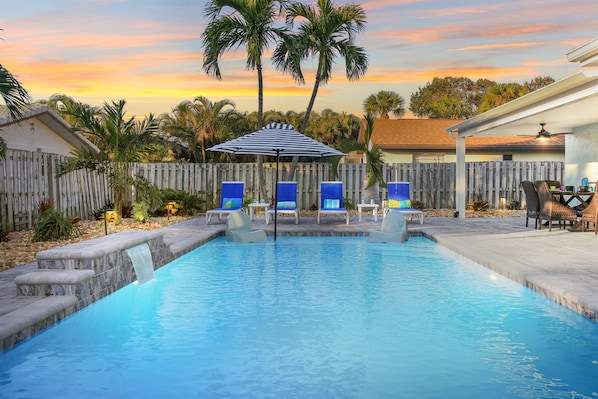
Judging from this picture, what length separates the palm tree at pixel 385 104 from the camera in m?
39.4

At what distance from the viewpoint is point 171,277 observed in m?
7.55

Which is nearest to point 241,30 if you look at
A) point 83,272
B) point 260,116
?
point 260,116

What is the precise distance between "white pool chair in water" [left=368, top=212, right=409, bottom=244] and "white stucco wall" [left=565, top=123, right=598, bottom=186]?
6.63 m

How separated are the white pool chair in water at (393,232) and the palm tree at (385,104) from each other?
29.0m

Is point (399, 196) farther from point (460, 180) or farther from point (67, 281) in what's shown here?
point (67, 281)

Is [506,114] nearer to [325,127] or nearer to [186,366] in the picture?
[186,366]

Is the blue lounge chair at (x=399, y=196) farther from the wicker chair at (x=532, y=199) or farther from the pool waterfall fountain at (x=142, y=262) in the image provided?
the pool waterfall fountain at (x=142, y=262)

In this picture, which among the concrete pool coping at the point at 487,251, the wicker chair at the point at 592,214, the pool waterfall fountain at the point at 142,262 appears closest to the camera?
the concrete pool coping at the point at 487,251

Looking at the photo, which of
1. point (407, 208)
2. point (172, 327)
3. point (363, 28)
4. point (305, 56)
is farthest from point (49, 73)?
point (172, 327)

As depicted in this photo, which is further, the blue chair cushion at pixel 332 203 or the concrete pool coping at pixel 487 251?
the blue chair cushion at pixel 332 203

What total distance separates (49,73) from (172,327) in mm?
16653

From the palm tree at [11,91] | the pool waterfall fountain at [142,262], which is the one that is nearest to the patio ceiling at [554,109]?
the pool waterfall fountain at [142,262]

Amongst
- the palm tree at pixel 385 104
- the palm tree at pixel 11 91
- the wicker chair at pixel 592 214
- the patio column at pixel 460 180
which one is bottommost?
the wicker chair at pixel 592 214

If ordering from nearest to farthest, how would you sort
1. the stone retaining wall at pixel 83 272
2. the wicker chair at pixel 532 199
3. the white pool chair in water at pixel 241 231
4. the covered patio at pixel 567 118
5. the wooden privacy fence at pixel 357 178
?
the stone retaining wall at pixel 83 272, the covered patio at pixel 567 118, the white pool chair in water at pixel 241 231, the wicker chair at pixel 532 199, the wooden privacy fence at pixel 357 178
